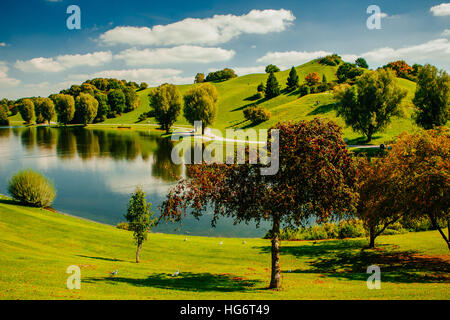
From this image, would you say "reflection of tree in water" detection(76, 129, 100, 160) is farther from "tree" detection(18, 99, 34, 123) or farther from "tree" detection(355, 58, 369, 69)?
"tree" detection(355, 58, 369, 69)

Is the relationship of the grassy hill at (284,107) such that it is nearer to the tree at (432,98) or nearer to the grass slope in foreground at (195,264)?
the tree at (432,98)

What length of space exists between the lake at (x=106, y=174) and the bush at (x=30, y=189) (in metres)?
3.38

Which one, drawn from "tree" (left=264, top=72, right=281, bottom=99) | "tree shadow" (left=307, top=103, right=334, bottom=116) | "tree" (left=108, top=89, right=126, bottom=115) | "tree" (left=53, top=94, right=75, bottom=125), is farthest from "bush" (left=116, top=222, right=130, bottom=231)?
"tree" (left=108, top=89, right=126, bottom=115)

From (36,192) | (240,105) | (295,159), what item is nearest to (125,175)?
(36,192)

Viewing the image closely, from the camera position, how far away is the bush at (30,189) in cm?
3544

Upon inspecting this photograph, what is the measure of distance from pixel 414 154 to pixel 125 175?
163 ft

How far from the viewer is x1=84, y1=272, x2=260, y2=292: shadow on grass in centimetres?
1674

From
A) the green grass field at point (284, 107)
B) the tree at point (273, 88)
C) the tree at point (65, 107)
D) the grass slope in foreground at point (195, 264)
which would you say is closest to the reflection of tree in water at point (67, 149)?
the grass slope in foreground at point (195, 264)

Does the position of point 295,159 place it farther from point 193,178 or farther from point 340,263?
point 340,263

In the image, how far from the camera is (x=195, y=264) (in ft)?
77.5

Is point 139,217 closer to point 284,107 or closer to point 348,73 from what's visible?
point 284,107

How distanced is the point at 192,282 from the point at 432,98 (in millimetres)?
72735

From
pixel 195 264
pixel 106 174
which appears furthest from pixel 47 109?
pixel 195 264

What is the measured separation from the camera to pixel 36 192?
36062 mm
